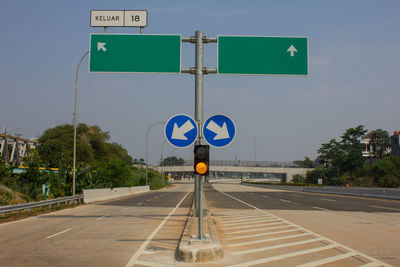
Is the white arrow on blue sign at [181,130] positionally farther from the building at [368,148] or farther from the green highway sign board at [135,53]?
the building at [368,148]

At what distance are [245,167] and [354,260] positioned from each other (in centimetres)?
10732

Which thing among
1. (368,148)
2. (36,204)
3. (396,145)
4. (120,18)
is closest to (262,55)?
(120,18)

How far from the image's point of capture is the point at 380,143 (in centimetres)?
10669

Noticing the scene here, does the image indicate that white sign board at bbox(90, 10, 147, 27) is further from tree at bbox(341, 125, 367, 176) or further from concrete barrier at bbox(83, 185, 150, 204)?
tree at bbox(341, 125, 367, 176)

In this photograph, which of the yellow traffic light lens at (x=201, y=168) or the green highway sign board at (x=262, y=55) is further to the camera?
the green highway sign board at (x=262, y=55)

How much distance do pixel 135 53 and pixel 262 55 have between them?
3.89 metres

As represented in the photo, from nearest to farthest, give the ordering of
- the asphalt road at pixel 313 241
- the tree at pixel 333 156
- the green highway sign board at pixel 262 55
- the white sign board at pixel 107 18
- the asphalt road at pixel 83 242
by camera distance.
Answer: the asphalt road at pixel 313 241
the asphalt road at pixel 83 242
the green highway sign board at pixel 262 55
the white sign board at pixel 107 18
the tree at pixel 333 156

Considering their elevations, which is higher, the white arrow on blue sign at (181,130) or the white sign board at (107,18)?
the white sign board at (107,18)

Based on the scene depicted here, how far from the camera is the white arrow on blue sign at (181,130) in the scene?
Result: 913 cm

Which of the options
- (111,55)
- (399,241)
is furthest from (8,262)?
(399,241)

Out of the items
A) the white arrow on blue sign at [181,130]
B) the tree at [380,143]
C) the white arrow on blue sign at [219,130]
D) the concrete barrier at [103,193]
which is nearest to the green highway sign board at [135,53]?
the white arrow on blue sign at [181,130]

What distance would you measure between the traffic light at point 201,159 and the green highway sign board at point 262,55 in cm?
352

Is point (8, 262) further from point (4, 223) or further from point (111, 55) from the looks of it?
point (4, 223)

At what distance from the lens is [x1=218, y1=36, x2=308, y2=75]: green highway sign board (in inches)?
456
